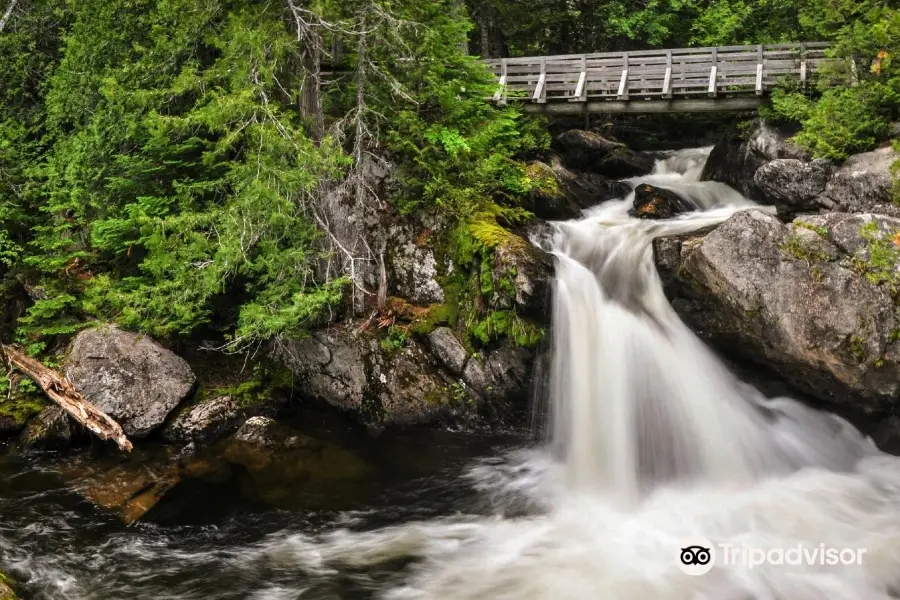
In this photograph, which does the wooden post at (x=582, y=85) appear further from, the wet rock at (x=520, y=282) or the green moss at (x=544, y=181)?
the wet rock at (x=520, y=282)

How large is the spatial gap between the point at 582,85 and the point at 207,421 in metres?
11.1

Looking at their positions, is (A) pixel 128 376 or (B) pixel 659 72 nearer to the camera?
(A) pixel 128 376

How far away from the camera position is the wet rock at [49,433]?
8.28 meters

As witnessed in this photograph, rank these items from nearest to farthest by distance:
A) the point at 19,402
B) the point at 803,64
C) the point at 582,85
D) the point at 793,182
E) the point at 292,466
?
the point at 292,466 < the point at 19,402 < the point at 793,182 < the point at 803,64 < the point at 582,85

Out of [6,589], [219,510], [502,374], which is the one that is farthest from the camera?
[502,374]

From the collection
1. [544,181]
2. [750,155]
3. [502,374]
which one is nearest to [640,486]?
[502,374]

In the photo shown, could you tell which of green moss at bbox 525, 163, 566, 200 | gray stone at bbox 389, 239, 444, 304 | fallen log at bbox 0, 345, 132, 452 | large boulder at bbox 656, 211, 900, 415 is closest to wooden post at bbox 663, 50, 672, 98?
green moss at bbox 525, 163, 566, 200

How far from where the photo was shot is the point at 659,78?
1350 cm

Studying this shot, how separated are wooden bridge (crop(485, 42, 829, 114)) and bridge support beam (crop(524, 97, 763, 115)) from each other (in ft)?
0.06

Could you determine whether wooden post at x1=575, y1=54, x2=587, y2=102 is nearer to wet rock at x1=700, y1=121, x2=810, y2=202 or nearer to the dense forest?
wet rock at x1=700, y1=121, x2=810, y2=202

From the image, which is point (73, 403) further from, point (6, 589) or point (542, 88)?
point (542, 88)

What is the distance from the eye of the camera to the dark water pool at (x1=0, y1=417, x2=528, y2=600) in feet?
18.6

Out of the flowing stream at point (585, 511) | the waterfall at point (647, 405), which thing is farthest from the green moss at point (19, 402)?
the waterfall at point (647, 405)

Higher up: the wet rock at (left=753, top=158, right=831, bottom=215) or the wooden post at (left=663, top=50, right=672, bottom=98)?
the wooden post at (left=663, top=50, right=672, bottom=98)
